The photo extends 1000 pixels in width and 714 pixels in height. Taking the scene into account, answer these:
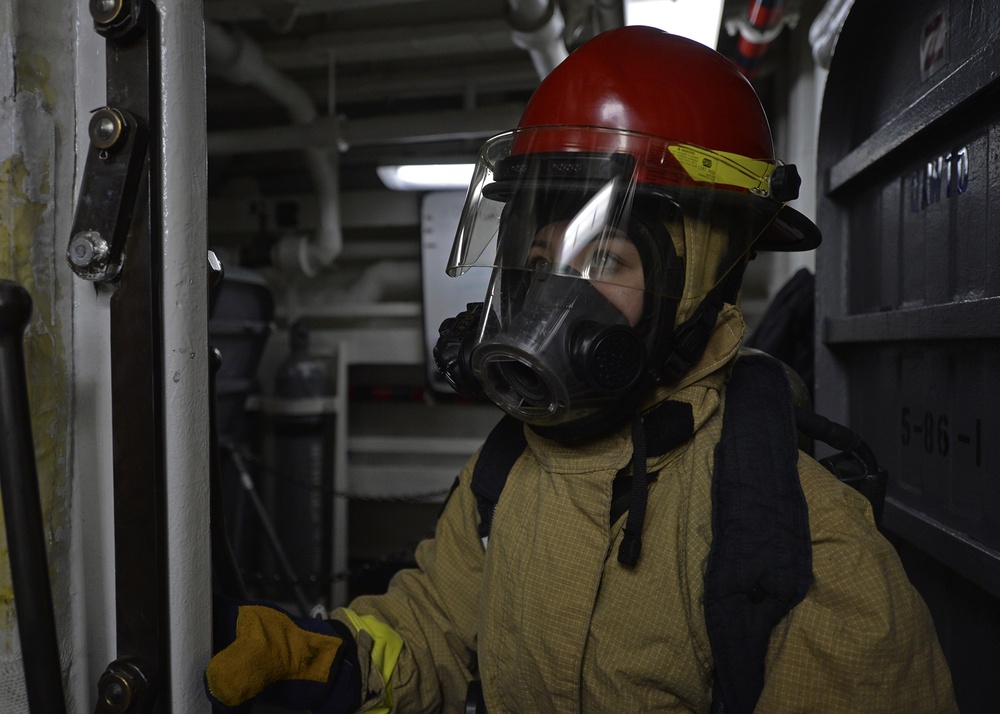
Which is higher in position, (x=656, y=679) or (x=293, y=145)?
(x=293, y=145)

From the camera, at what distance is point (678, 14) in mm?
1892

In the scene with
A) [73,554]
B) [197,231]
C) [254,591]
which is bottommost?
[254,591]

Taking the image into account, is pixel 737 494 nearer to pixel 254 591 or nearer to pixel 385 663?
pixel 385 663

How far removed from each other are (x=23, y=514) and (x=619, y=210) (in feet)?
2.50

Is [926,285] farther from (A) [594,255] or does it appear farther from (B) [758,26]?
(B) [758,26]

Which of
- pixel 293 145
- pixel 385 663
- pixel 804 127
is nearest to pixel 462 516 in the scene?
pixel 385 663

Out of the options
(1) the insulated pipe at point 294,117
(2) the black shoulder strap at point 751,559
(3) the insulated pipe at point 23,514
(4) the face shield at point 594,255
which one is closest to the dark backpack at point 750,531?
(2) the black shoulder strap at point 751,559

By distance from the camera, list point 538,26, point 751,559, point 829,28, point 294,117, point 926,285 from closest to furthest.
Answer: point 751,559
point 926,285
point 829,28
point 538,26
point 294,117

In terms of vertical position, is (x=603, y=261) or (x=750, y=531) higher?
(x=603, y=261)

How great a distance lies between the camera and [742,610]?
0.91 metres

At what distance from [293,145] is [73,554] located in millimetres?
2817

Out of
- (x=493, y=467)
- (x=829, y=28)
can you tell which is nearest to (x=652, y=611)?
(x=493, y=467)

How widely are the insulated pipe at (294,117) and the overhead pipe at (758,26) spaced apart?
1.82 metres

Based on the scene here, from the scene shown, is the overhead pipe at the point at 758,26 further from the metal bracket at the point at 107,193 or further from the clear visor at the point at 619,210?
the metal bracket at the point at 107,193
